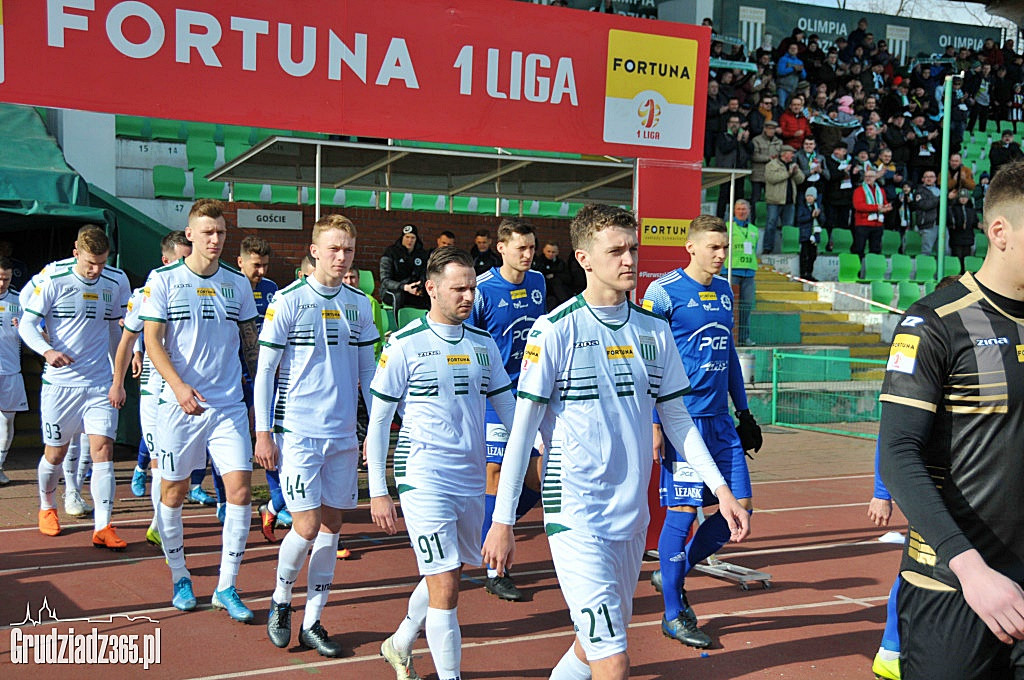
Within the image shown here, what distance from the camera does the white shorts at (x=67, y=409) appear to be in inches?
339

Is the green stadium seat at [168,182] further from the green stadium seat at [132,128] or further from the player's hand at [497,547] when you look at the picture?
the player's hand at [497,547]

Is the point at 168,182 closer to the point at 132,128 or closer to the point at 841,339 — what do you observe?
the point at 132,128

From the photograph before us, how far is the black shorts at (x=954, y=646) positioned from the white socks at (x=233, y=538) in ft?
13.8

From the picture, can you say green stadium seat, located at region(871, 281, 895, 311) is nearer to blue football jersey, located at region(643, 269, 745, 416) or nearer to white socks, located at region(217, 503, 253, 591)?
blue football jersey, located at region(643, 269, 745, 416)

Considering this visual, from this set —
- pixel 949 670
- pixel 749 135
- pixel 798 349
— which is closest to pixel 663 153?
pixel 949 670

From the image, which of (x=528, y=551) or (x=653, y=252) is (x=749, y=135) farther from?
(x=528, y=551)

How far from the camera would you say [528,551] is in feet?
27.1

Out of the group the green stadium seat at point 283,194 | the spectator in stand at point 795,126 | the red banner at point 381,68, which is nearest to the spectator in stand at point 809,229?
the spectator in stand at point 795,126

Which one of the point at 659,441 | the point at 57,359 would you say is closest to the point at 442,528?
the point at 659,441

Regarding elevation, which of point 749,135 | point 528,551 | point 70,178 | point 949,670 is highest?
point 749,135

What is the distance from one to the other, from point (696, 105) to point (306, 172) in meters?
8.43

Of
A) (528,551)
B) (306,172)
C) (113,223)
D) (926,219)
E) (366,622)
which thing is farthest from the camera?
(926,219)

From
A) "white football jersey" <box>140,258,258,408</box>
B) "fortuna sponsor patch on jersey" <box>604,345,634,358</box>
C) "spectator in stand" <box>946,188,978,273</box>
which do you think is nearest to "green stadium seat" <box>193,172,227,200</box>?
"white football jersey" <box>140,258,258,408</box>

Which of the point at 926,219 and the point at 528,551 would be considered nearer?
the point at 528,551
